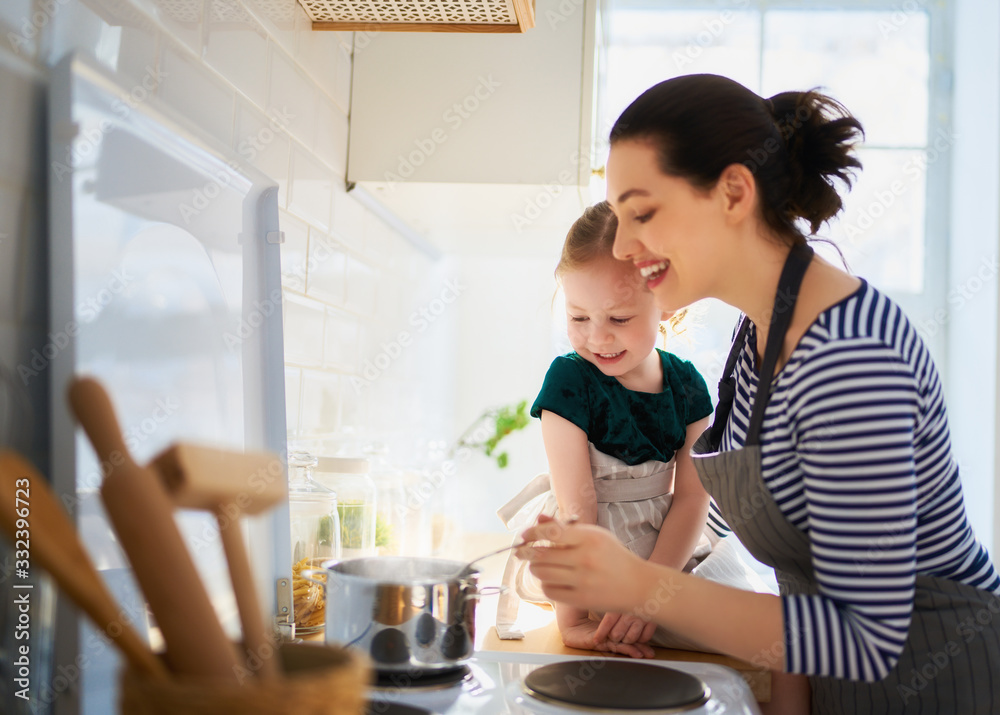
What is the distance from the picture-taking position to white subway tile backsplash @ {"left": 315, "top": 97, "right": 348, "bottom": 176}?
53.4 inches

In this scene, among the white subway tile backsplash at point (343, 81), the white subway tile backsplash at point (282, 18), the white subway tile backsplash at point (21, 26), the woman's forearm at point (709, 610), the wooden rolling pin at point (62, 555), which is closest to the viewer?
the wooden rolling pin at point (62, 555)

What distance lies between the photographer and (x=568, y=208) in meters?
1.65

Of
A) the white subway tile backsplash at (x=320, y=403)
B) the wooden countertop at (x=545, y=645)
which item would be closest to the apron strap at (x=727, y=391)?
the wooden countertop at (x=545, y=645)

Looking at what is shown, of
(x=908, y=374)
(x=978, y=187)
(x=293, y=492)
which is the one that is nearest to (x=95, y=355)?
(x=293, y=492)

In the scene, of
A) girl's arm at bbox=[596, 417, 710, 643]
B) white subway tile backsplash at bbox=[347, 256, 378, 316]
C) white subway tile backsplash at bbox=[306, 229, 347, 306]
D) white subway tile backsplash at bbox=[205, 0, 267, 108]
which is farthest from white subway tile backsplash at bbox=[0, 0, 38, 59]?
girl's arm at bbox=[596, 417, 710, 643]

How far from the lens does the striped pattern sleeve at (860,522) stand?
73 cm

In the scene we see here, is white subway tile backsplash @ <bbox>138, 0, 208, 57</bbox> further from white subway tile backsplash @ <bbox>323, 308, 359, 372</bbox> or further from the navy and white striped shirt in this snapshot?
the navy and white striped shirt

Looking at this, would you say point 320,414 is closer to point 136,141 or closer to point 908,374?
point 136,141

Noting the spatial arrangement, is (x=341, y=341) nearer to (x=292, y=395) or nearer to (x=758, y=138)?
(x=292, y=395)

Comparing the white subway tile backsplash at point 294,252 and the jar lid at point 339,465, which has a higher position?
the white subway tile backsplash at point 294,252

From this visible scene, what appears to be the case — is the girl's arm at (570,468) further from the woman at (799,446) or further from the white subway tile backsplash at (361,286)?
the white subway tile backsplash at (361,286)

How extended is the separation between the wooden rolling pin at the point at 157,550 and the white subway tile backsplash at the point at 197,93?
52 centimetres

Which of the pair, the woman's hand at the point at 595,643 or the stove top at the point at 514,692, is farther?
the woman's hand at the point at 595,643

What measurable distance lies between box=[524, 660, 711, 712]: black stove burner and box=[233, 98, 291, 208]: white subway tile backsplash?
749 millimetres
